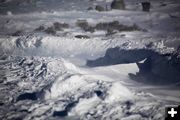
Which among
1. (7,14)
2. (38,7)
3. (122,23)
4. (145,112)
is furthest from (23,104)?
(38,7)

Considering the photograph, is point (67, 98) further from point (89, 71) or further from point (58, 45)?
point (58, 45)

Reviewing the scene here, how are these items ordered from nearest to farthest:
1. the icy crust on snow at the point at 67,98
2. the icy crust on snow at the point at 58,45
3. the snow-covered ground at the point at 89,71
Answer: the icy crust on snow at the point at 67,98, the snow-covered ground at the point at 89,71, the icy crust on snow at the point at 58,45

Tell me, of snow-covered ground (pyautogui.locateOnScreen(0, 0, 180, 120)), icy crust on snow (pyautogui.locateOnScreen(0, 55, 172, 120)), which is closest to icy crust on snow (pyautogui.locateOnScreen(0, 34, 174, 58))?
snow-covered ground (pyautogui.locateOnScreen(0, 0, 180, 120))

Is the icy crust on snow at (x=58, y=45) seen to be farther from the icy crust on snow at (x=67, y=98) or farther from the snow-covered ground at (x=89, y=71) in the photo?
the icy crust on snow at (x=67, y=98)

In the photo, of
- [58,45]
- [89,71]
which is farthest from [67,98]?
[58,45]

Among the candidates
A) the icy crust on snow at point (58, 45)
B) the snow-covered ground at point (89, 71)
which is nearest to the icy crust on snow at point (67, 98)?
the snow-covered ground at point (89, 71)

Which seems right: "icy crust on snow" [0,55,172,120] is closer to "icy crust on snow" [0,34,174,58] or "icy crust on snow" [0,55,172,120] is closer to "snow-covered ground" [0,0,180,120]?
"snow-covered ground" [0,0,180,120]

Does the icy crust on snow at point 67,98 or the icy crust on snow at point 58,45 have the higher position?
the icy crust on snow at point 58,45
